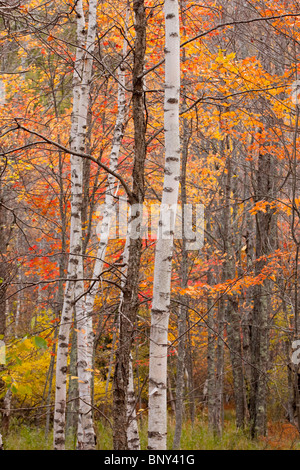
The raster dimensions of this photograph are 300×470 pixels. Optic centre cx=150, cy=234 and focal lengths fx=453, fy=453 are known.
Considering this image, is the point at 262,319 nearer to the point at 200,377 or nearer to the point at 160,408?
the point at 160,408

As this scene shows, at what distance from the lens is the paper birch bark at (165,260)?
10.7 ft

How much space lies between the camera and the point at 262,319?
921cm

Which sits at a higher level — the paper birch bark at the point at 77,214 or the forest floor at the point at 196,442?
the paper birch bark at the point at 77,214

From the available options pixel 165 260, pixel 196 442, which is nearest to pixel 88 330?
pixel 165 260

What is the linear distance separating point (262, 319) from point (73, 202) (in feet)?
17.6

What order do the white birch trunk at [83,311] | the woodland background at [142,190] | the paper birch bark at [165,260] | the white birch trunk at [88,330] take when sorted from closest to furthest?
the paper birch bark at [165,260], the woodland background at [142,190], the white birch trunk at [83,311], the white birch trunk at [88,330]

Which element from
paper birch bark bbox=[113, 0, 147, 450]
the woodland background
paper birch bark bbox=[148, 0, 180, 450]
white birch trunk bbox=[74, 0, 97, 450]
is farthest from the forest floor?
paper birch bark bbox=[148, 0, 180, 450]

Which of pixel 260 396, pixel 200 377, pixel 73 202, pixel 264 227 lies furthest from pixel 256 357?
pixel 200 377

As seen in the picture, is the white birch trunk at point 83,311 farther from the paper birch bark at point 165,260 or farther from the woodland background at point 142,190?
the paper birch bark at point 165,260

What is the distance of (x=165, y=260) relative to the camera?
336 centimetres

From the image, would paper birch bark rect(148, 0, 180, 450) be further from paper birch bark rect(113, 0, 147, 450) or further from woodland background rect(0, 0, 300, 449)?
paper birch bark rect(113, 0, 147, 450)

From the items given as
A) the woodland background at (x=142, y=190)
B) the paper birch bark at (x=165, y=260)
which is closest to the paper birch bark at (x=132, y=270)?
the woodland background at (x=142, y=190)

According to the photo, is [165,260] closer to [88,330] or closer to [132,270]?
[132,270]

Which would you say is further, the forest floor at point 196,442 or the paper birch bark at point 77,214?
the forest floor at point 196,442
